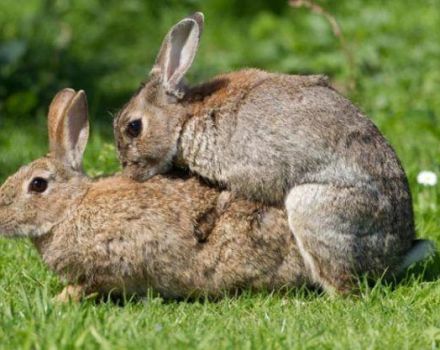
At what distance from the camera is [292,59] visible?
12.1 meters

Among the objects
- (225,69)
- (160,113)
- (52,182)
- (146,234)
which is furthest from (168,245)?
(225,69)

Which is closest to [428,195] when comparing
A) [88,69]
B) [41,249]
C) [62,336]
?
[41,249]

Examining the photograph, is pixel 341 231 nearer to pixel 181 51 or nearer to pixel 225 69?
pixel 181 51

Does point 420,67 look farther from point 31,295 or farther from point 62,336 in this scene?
point 62,336

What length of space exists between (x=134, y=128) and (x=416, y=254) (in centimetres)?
188

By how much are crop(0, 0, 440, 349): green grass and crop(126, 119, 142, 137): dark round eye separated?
91cm

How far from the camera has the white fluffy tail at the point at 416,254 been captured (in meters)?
6.77

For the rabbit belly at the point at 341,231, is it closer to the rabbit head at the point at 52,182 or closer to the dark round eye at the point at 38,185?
the rabbit head at the point at 52,182

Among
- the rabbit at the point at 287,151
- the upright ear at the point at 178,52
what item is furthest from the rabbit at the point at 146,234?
the upright ear at the point at 178,52

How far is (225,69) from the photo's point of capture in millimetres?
11961

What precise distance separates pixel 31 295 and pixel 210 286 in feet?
3.30

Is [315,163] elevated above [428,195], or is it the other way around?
[315,163]

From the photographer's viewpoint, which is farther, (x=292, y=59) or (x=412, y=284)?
(x=292, y=59)

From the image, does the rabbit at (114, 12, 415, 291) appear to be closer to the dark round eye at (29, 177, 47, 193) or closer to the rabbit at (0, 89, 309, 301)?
the rabbit at (0, 89, 309, 301)
